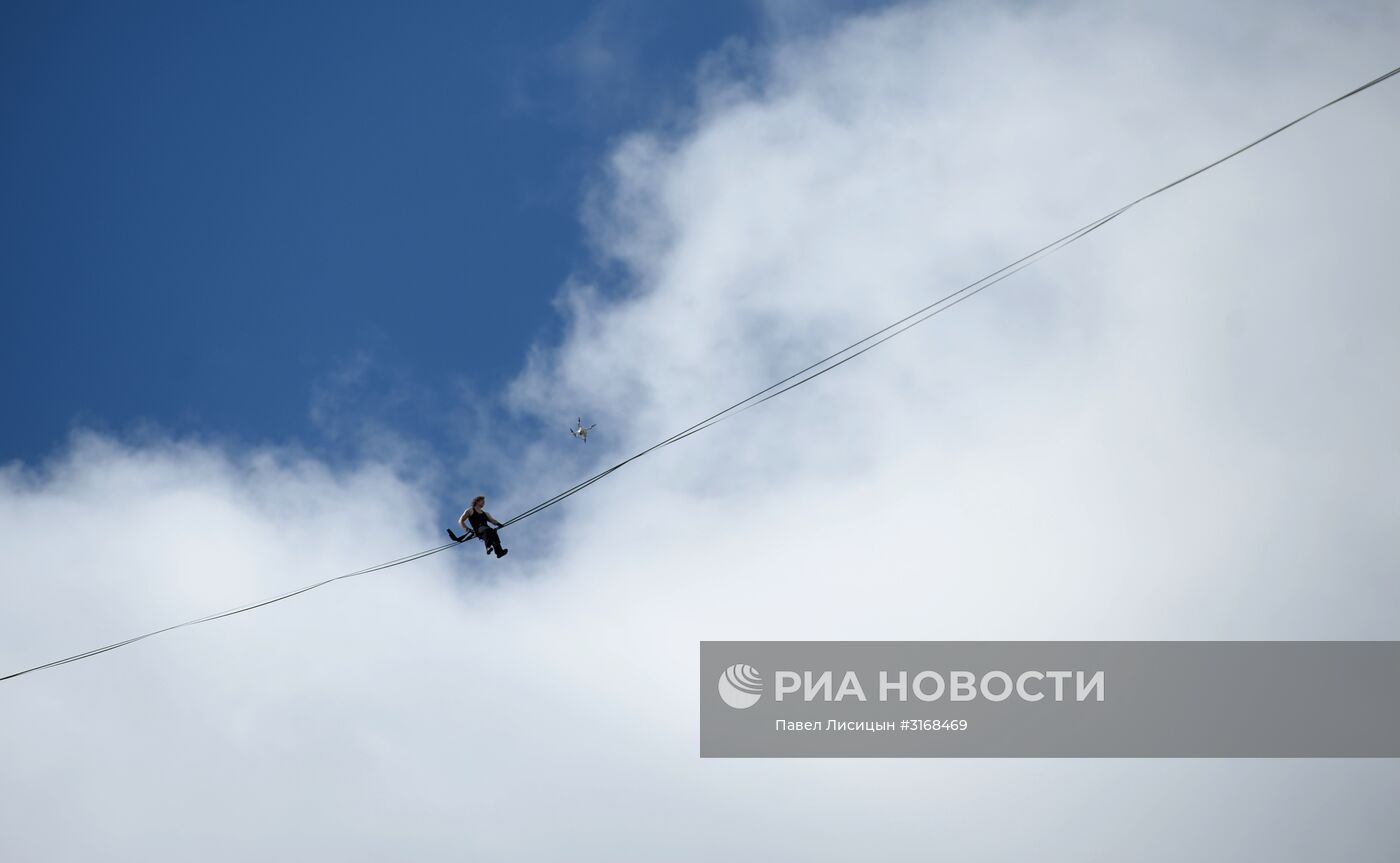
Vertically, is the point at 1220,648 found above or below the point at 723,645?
above

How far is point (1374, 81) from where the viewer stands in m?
17.5

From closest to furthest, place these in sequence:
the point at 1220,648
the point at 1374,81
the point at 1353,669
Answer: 1. the point at 1374,81
2. the point at 1220,648
3. the point at 1353,669

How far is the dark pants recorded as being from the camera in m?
26.1

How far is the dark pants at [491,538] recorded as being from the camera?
26062mm

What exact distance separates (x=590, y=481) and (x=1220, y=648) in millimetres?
85266

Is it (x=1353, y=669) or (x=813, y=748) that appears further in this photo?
(x=1353, y=669)

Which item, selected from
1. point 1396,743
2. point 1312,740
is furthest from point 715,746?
point 1396,743

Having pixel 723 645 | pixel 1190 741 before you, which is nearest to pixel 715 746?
pixel 723 645

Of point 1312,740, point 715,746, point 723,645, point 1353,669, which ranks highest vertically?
point 1353,669

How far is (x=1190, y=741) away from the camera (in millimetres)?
83438

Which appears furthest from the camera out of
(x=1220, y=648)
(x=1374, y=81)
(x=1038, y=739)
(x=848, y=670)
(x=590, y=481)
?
(x=1220, y=648)

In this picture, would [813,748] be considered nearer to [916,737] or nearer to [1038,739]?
[916,737]

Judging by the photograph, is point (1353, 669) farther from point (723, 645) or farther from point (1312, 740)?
point (723, 645)

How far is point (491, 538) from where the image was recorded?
26312mm
